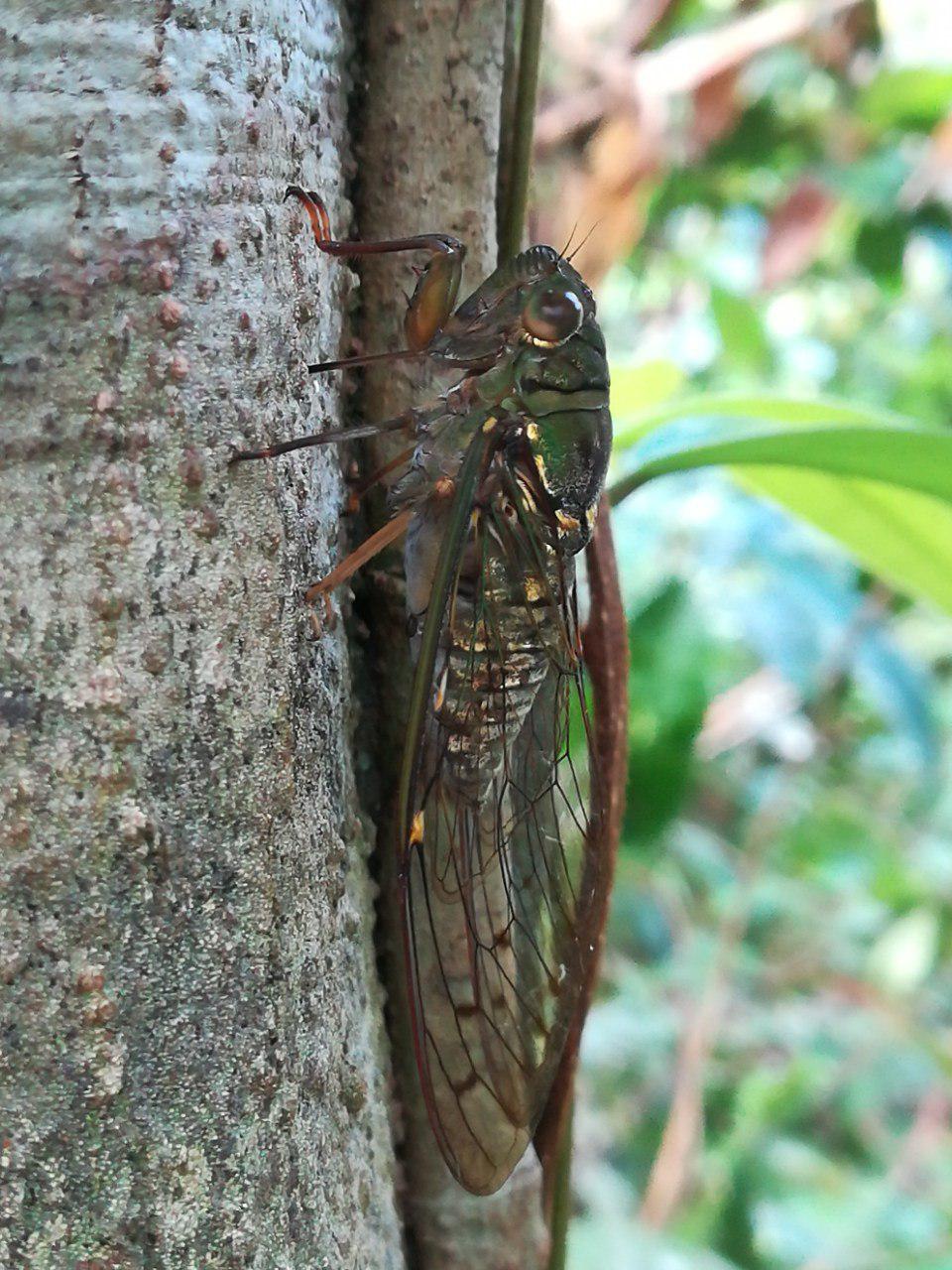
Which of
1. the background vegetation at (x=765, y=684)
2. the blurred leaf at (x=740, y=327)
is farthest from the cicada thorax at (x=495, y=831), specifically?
the blurred leaf at (x=740, y=327)

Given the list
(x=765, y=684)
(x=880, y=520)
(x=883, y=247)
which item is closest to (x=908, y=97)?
(x=883, y=247)

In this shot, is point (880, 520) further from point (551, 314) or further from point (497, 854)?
point (497, 854)

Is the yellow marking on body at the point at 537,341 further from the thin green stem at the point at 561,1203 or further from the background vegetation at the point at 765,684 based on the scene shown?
the thin green stem at the point at 561,1203

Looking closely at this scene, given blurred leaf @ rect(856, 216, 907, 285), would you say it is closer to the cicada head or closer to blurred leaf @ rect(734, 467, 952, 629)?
blurred leaf @ rect(734, 467, 952, 629)

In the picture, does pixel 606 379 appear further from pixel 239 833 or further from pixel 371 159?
pixel 239 833

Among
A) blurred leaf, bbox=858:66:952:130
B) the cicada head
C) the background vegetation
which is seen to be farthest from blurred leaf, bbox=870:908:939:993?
the cicada head

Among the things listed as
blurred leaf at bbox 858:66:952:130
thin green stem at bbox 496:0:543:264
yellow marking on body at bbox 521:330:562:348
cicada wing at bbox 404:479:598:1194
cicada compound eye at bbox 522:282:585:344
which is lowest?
cicada wing at bbox 404:479:598:1194
